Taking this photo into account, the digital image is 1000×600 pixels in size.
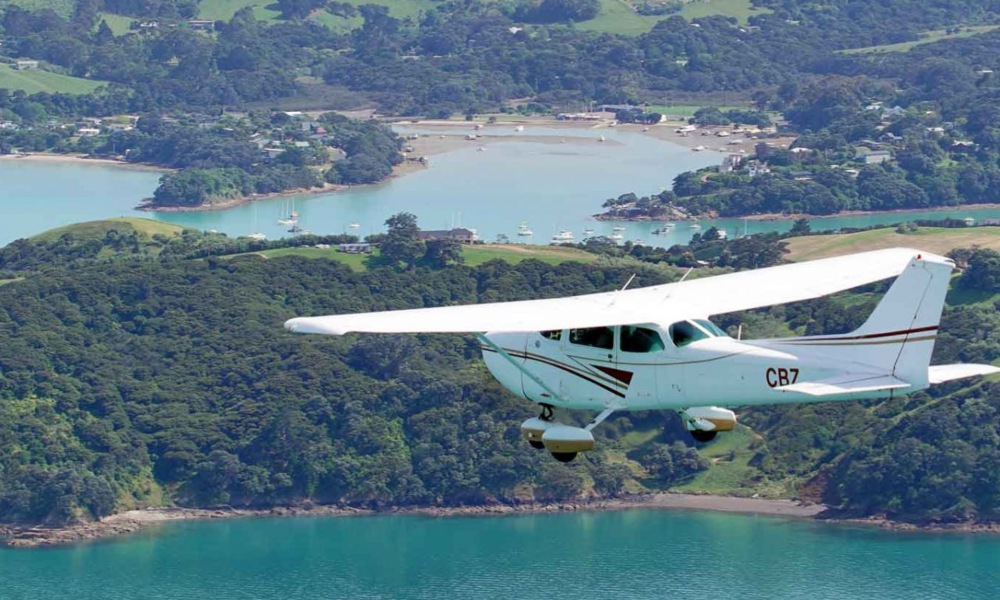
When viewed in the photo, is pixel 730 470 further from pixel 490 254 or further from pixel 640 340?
pixel 640 340

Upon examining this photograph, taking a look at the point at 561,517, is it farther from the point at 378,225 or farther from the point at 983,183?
the point at 983,183

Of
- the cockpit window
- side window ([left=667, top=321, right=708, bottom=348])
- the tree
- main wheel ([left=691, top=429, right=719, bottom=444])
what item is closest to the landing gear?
side window ([left=667, top=321, right=708, bottom=348])

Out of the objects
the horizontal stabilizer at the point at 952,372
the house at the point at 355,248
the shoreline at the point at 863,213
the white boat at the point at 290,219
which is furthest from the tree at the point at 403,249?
the horizontal stabilizer at the point at 952,372

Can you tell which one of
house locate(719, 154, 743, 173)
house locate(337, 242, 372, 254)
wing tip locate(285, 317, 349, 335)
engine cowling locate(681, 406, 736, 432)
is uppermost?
wing tip locate(285, 317, 349, 335)

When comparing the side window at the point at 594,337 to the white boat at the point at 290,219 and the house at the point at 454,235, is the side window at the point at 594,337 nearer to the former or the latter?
the house at the point at 454,235

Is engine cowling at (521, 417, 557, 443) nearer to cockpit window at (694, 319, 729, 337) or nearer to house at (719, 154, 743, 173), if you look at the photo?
cockpit window at (694, 319, 729, 337)

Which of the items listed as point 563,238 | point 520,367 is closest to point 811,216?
point 563,238
